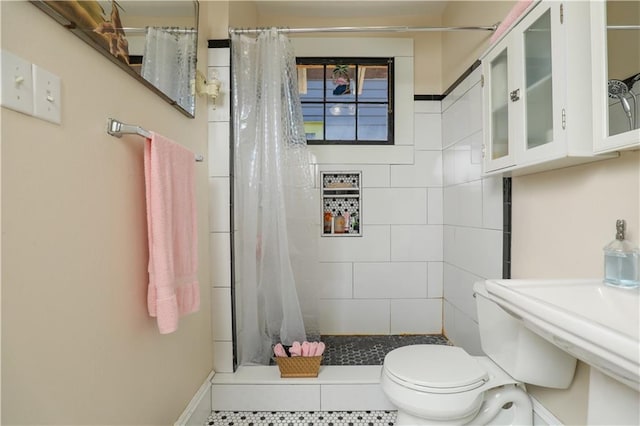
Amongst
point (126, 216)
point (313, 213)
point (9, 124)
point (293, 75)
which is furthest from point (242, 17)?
point (9, 124)

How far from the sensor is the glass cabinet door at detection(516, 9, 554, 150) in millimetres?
1070

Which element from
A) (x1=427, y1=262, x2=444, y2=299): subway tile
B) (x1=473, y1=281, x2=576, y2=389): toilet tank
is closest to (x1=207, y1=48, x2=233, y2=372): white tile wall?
(x1=473, y1=281, x2=576, y2=389): toilet tank

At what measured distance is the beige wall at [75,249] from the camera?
0.65 meters

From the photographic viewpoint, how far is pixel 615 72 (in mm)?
917

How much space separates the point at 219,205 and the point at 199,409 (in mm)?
1019

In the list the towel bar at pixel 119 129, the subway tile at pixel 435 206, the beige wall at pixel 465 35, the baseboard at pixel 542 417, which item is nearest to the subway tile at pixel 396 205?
the subway tile at pixel 435 206

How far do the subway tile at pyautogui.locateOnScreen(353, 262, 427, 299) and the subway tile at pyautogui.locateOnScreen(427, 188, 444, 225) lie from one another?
1.14 ft

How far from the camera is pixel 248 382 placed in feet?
5.62

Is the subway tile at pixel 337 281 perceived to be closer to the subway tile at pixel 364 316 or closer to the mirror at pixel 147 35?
the subway tile at pixel 364 316

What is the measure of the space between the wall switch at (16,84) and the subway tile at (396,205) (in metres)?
2.02

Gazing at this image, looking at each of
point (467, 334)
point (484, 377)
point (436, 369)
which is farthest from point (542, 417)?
point (467, 334)

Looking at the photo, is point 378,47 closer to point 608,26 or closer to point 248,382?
point 608,26

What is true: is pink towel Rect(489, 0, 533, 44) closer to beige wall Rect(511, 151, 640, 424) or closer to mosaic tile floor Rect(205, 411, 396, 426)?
beige wall Rect(511, 151, 640, 424)

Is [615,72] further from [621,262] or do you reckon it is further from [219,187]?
[219,187]
